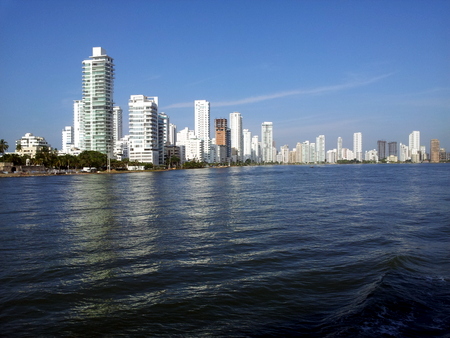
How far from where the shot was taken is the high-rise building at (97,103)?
430ft

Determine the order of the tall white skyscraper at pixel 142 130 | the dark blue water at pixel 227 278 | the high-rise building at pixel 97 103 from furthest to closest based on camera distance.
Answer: the tall white skyscraper at pixel 142 130 → the high-rise building at pixel 97 103 → the dark blue water at pixel 227 278

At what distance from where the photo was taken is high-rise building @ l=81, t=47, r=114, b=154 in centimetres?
13112

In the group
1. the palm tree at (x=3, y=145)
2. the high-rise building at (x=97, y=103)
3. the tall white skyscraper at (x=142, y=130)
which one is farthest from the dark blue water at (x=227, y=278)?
the high-rise building at (x=97, y=103)

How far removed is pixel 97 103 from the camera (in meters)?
131

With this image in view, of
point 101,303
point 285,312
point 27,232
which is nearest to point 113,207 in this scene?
point 27,232

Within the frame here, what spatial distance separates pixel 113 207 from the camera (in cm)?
2566

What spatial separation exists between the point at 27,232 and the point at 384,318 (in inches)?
600

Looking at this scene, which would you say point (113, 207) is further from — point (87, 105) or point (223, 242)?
point (87, 105)

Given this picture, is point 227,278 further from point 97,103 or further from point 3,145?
point 97,103

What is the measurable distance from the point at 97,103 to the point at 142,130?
741 inches

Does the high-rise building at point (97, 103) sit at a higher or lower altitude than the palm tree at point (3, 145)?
higher

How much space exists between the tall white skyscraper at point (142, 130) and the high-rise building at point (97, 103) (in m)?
8.12

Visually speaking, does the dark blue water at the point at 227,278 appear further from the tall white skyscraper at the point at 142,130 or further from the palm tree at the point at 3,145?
the tall white skyscraper at the point at 142,130

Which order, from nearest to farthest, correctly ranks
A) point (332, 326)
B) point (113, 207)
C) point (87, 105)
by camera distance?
1. point (332, 326)
2. point (113, 207)
3. point (87, 105)
